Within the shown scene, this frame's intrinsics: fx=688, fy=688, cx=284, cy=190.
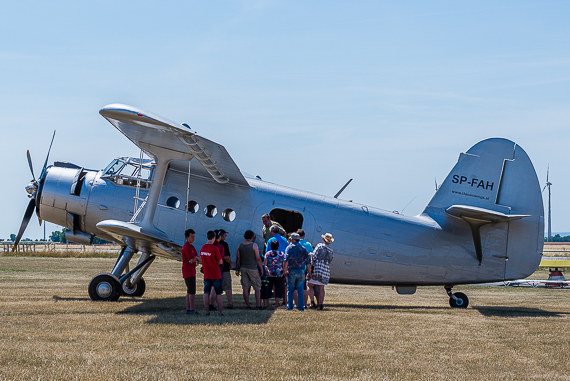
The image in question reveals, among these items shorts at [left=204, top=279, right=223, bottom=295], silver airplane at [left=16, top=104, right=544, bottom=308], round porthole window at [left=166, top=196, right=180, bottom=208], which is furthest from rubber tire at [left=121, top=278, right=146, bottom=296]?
shorts at [left=204, top=279, right=223, bottom=295]

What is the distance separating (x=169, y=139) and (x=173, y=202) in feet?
7.36

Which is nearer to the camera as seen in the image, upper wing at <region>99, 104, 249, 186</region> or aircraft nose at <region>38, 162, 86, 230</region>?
upper wing at <region>99, 104, 249, 186</region>

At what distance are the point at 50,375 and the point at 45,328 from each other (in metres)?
3.31

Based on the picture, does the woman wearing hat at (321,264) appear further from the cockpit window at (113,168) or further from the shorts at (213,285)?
the cockpit window at (113,168)

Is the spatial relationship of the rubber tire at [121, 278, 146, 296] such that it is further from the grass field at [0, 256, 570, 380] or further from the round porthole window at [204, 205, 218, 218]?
the round porthole window at [204, 205, 218, 218]

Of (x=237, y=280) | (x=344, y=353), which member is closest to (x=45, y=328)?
(x=344, y=353)

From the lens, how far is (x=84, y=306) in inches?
508

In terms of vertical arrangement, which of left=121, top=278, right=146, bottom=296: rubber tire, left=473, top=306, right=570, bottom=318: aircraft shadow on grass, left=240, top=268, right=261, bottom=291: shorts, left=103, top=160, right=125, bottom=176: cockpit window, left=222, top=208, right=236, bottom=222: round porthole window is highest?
left=103, top=160, right=125, bottom=176: cockpit window

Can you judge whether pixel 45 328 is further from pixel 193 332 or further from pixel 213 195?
pixel 213 195

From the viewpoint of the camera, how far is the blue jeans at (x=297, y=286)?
44.3 feet

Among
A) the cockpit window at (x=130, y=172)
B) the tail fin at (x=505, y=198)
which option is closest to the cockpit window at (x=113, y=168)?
the cockpit window at (x=130, y=172)

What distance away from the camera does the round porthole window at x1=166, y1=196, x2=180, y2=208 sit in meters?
14.7

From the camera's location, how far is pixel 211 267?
12.1 m

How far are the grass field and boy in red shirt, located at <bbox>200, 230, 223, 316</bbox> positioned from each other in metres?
0.52
